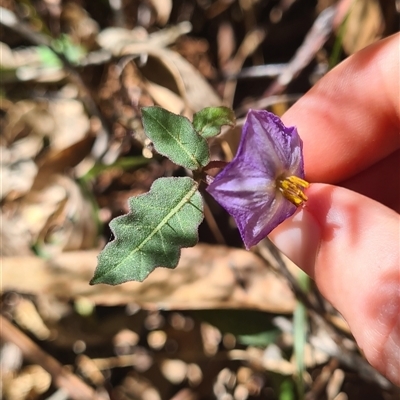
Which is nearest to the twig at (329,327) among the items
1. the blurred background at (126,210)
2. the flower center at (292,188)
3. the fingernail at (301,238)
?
the blurred background at (126,210)

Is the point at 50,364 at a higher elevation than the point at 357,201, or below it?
below

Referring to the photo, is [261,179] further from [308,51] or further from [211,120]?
[308,51]

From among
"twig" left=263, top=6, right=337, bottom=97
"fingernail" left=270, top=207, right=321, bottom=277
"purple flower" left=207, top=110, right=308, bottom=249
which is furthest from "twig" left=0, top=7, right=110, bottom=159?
"purple flower" left=207, top=110, right=308, bottom=249

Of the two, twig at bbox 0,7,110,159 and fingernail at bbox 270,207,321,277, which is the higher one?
twig at bbox 0,7,110,159

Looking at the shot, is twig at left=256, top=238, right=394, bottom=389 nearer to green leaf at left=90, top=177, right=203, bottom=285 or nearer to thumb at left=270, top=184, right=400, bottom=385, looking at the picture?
thumb at left=270, top=184, right=400, bottom=385

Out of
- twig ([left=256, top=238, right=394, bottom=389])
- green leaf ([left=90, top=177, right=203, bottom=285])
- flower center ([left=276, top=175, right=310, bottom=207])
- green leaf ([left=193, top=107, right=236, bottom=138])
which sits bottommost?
twig ([left=256, top=238, right=394, bottom=389])

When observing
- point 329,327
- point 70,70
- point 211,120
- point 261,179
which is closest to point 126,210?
point 70,70

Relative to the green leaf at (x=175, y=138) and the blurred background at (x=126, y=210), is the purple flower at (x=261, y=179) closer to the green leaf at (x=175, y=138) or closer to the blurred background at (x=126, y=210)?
the green leaf at (x=175, y=138)
